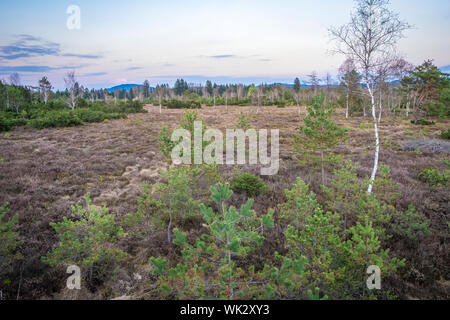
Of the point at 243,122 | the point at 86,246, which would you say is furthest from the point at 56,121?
the point at 86,246

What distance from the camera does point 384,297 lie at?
4.46 metres

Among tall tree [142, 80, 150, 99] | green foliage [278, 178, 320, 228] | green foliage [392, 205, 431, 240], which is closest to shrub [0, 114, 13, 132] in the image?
green foliage [278, 178, 320, 228]

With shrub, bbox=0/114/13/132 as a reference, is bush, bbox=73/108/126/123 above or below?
above

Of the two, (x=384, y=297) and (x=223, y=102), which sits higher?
(x=223, y=102)

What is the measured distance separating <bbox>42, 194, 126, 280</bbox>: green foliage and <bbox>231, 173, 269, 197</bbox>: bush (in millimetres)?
5922

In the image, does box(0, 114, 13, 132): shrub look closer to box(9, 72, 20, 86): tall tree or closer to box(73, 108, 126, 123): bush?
box(73, 108, 126, 123): bush

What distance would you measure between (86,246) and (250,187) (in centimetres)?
678

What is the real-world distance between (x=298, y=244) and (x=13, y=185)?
13.2 meters

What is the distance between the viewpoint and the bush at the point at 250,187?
398 inches

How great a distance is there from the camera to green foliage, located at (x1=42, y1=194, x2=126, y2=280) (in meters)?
4.76

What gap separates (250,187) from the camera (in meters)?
10.1

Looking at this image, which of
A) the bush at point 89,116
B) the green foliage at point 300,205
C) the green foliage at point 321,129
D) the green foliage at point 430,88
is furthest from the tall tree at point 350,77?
the bush at point 89,116

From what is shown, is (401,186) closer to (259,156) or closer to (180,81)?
(259,156)
